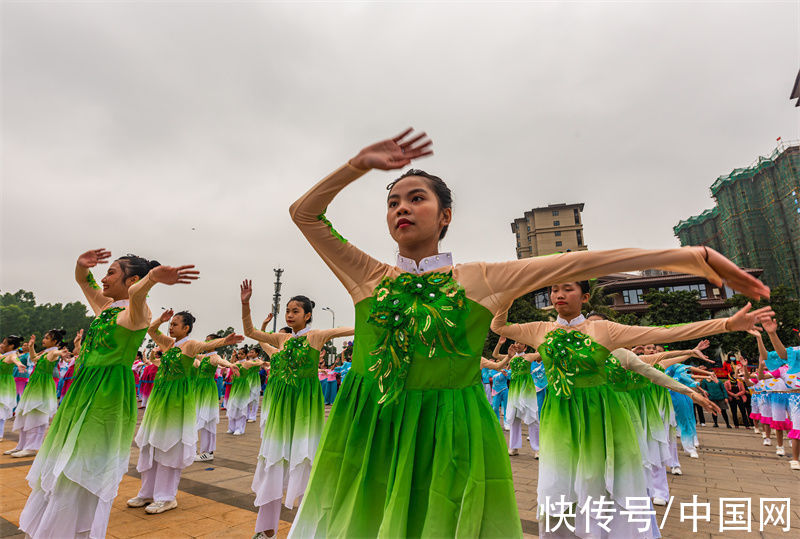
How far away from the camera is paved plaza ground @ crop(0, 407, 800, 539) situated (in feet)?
14.8

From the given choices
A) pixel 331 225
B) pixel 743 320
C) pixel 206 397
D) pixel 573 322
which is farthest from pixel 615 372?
pixel 206 397

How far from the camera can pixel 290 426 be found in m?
4.90

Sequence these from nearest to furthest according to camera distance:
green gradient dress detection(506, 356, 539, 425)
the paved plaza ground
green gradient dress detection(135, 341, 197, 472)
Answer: the paved plaza ground → green gradient dress detection(135, 341, 197, 472) → green gradient dress detection(506, 356, 539, 425)

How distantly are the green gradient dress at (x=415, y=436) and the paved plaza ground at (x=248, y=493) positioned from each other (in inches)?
133

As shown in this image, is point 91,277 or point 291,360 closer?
point 91,277

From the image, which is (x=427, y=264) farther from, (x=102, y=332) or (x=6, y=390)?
(x=6, y=390)

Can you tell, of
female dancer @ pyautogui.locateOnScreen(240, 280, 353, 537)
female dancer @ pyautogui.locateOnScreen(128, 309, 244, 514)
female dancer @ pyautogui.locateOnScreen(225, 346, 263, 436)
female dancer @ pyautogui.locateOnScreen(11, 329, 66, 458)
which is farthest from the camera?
female dancer @ pyautogui.locateOnScreen(225, 346, 263, 436)

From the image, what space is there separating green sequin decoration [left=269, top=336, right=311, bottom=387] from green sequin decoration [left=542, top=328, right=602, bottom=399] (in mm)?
2831

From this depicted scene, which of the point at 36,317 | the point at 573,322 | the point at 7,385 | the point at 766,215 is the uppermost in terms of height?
the point at 766,215

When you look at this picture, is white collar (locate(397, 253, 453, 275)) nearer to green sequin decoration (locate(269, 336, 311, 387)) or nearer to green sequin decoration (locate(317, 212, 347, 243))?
green sequin decoration (locate(317, 212, 347, 243))

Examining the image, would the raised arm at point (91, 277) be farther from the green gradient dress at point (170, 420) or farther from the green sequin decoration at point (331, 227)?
the green sequin decoration at point (331, 227)

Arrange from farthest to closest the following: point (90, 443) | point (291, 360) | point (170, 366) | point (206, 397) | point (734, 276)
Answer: point (206, 397)
point (170, 366)
point (291, 360)
point (90, 443)
point (734, 276)

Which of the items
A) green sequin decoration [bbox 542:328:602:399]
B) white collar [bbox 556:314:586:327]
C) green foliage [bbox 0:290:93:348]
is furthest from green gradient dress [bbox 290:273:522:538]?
green foliage [bbox 0:290:93:348]

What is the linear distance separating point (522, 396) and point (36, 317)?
6892 centimetres
